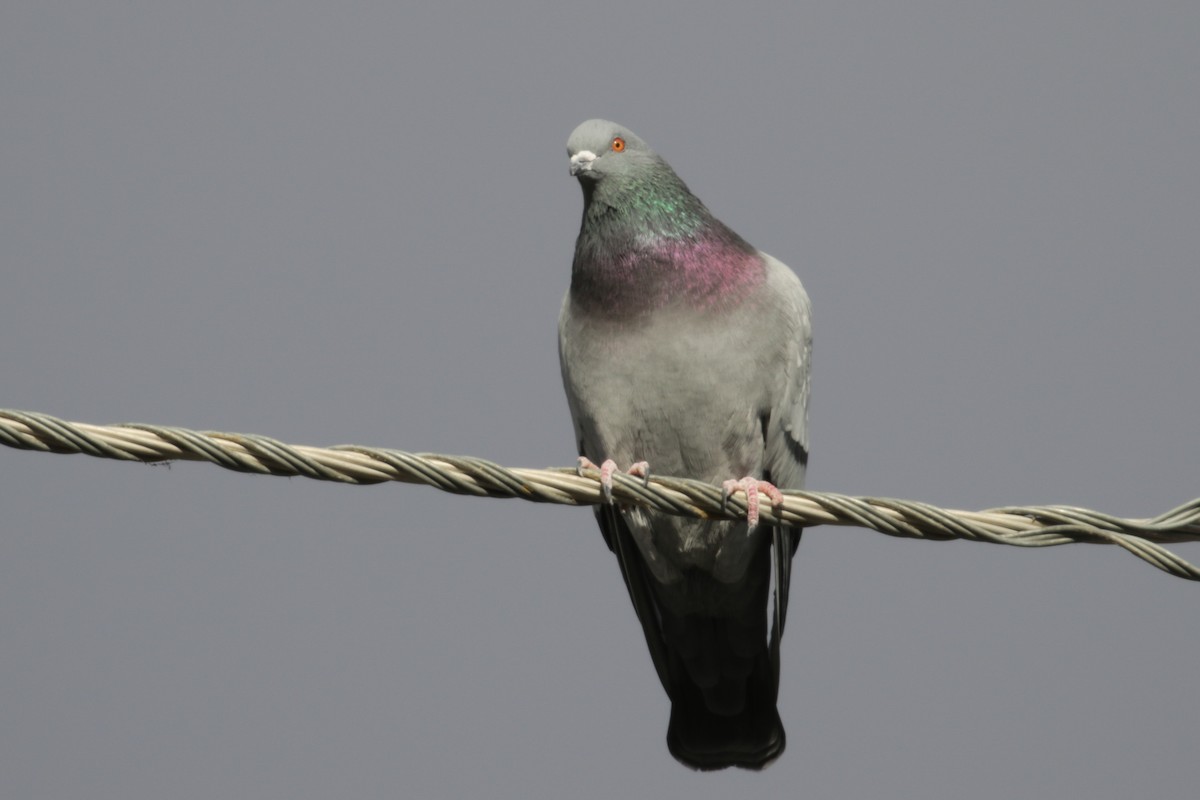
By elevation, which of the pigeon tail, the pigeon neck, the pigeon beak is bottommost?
the pigeon tail

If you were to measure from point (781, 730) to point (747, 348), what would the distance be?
7.19ft

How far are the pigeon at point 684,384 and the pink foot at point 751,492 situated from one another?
44mm

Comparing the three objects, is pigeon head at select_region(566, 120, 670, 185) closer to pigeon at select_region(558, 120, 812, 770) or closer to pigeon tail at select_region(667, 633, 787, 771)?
pigeon at select_region(558, 120, 812, 770)

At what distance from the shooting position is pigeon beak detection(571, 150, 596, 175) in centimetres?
738

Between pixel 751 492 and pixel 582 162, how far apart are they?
2.05 metres

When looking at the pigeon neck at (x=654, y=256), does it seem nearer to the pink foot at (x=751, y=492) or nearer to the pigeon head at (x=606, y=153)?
the pigeon head at (x=606, y=153)

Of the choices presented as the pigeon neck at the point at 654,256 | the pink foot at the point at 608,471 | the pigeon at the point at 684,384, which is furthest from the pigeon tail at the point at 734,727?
the pigeon neck at the point at 654,256

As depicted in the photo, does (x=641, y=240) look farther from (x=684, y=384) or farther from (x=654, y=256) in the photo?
(x=684, y=384)

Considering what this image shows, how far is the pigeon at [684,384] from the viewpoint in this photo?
699cm

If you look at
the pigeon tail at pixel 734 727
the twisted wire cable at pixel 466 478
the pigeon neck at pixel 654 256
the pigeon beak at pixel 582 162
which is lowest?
the pigeon tail at pixel 734 727

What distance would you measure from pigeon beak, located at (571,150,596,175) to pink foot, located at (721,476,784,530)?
1.70 m

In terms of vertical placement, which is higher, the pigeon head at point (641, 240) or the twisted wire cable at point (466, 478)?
the pigeon head at point (641, 240)

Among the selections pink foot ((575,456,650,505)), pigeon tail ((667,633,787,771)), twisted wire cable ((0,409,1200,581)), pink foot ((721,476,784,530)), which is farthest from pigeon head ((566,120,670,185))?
twisted wire cable ((0,409,1200,581))

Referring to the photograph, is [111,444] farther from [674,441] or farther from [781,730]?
[781,730]
